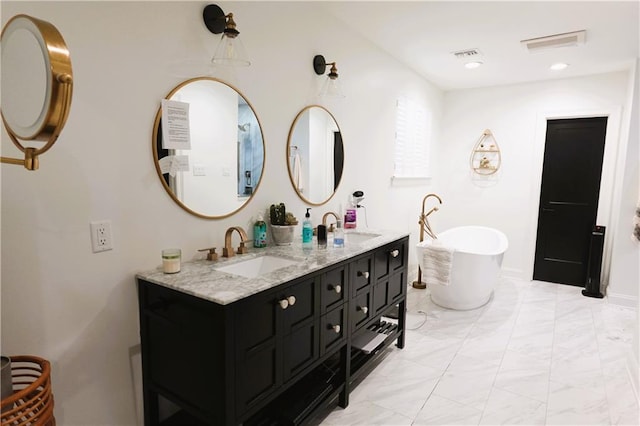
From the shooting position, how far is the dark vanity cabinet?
4.65ft

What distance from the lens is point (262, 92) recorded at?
7.36 ft

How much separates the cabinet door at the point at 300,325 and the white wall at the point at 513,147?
387cm

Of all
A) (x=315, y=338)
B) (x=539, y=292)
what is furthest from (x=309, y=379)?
(x=539, y=292)

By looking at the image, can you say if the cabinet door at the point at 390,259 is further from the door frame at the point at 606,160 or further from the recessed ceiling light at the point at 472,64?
the door frame at the point at 606,160

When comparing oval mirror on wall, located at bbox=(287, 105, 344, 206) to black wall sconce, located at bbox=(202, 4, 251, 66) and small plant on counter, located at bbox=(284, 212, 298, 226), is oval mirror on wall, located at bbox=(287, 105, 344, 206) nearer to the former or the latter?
small plant on counter, located at bbox=(284, 212, 298, 226)

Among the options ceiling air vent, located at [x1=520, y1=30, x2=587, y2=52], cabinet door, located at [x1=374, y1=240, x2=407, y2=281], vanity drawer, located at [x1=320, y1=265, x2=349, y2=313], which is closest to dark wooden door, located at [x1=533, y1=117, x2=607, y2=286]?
ceiling air vent, located at [x1=520, y1=30, x2=587, y2=52]

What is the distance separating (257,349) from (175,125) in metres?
1.10

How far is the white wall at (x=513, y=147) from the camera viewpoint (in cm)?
430

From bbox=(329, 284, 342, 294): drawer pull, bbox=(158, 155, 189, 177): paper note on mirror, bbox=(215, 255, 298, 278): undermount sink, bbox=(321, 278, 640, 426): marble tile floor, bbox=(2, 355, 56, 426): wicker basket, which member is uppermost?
bbox=(158, 155, 189, 177): paper note on mirror

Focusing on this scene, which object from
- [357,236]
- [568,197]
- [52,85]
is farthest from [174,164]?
[568,197]

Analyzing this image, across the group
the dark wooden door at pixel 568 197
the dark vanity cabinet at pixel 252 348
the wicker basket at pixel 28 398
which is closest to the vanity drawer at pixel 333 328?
the dark vanity cabinet at pixel 252 348

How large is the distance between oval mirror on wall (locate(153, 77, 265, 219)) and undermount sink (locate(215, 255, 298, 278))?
30 cm

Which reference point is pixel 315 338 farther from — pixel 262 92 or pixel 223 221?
pixel 262 92

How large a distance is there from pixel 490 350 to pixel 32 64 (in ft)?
10.5
